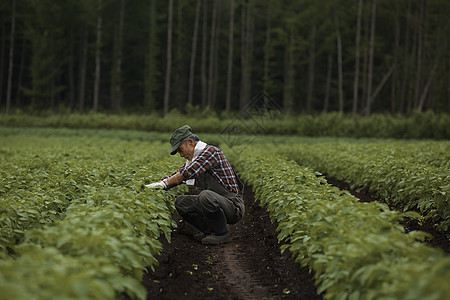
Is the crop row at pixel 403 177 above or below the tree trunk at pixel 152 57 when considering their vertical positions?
below

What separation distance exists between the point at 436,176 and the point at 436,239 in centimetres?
125

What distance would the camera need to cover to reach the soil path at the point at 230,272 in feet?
14.8

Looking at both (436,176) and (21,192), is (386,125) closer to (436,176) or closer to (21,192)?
(436,176)

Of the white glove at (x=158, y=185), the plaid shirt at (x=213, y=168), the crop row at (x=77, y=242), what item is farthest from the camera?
the plaid shirt at (x=213, y=168)

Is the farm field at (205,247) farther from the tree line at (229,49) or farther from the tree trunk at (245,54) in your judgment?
the tree trunk at (245,54)

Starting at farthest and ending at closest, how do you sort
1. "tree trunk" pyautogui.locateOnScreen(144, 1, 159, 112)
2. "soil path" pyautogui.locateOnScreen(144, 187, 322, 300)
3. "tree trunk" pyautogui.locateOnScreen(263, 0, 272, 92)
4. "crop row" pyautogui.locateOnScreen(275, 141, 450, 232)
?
"tree trunk" pyautogui.locateOnScreen(263, 0, 272, 92)
"tree trunk" pyautogui.locateOnScreen(144, 1, 159, 112)
"crop row" pyautogui.locateOnScreen(275, 141, 450, 232)
"soil path" pyautogui.locateOnScreen(144, 187, 322, 300)

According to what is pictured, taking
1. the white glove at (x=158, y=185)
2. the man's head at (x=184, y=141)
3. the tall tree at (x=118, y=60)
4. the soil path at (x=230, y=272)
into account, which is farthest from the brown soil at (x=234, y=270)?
the tall tree at (x=118, y=60)

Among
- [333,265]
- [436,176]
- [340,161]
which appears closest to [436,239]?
[436,176]

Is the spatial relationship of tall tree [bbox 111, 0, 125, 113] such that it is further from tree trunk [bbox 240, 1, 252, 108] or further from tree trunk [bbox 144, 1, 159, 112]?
tree trunk [bbox 240, 1, 252, 108]

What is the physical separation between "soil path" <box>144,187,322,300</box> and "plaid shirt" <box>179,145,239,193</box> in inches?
38.2

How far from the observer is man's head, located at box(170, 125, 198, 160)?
617 cm

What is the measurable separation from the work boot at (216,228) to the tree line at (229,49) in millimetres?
32263

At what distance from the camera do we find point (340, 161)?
40.0 ft

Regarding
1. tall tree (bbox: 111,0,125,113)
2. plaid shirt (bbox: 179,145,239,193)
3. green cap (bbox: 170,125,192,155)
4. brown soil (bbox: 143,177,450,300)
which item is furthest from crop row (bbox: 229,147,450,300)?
tall tree (bbox: 111,0,125,113)
